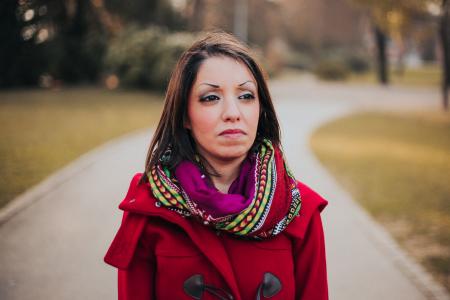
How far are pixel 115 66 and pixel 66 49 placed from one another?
3711 millimetres

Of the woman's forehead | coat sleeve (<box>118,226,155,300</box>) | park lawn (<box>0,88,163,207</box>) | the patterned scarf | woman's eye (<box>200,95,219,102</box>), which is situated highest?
the woman's forehead

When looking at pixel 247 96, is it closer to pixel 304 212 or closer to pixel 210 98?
pixel 210 98

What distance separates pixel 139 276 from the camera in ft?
5.63

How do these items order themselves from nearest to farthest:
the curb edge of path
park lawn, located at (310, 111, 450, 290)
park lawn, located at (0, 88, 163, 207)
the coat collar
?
the coat collar → park lawn, located at (310, 111, 450, 290) → the curb edge of path → park lawn, located at (0, 88, 163, 207)

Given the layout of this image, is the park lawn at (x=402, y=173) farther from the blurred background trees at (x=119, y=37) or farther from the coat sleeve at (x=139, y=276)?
the blurred background trees at (x=119, y=37)

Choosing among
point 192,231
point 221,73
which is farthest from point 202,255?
point 221,73

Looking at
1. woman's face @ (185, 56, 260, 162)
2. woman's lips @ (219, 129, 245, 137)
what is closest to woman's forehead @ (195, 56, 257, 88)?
woman's face @ (185, 56, 260, 162)

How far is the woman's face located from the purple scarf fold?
0.31 ft

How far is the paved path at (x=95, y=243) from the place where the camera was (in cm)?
352

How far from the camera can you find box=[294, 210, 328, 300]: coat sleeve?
1.79m

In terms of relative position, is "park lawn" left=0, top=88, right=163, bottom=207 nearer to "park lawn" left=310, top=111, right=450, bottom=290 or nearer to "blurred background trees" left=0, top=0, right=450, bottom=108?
"blurred background trees" left=0, top=0, right=450, bottom=108

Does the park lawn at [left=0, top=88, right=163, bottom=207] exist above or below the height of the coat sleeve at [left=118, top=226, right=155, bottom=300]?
below

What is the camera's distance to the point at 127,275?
5.57ft

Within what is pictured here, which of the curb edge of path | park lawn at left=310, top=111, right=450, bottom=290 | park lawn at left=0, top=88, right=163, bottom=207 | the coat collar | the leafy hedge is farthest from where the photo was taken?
the leafy hedge
